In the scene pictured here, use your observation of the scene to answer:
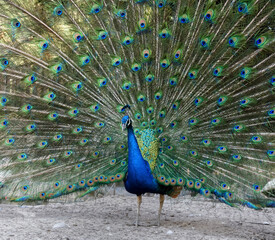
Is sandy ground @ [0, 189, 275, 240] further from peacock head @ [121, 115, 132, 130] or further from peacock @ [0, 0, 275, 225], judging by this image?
peacock head @ [121, 115, 132, 130]

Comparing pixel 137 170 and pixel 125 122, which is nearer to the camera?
pixel 125 122

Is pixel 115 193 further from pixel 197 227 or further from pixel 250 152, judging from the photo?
pixel 250 152

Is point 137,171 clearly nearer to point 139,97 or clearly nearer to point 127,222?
point 139,97

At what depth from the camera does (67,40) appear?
14.6 ft

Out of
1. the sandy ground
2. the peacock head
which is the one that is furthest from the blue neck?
the sandy ground

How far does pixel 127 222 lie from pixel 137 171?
1.08m

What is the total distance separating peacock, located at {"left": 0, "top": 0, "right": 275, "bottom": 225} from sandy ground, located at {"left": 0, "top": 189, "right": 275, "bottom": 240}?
35 centimetres

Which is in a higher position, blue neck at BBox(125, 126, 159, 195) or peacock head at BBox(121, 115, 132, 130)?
peacock head at BBox(121, 115, 132, 130)

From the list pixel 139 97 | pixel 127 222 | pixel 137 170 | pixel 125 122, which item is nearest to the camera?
pixel 125 122

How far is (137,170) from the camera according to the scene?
412 cm

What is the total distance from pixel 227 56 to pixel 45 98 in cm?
209

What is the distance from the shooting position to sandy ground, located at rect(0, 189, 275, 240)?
423 centimetres

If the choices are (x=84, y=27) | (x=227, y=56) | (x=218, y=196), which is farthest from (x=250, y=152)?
(x=84, y=27)

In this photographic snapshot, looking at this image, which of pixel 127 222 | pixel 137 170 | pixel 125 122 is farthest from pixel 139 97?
pixel 127 222
